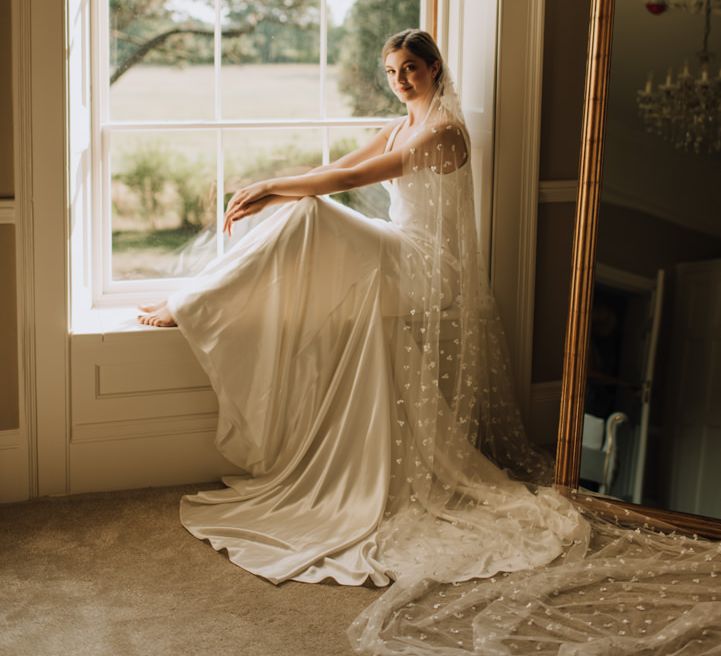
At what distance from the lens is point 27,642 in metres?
2.47

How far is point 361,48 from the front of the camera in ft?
12.7

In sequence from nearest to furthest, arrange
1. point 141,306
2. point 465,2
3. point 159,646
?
point 159,646
point 141,306
point 465,2

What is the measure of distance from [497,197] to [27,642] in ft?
7.09

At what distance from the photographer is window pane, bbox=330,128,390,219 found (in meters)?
3.92

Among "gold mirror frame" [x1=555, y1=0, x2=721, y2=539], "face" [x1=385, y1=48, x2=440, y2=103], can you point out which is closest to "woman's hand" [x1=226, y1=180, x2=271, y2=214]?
"face" [x1=385, y1=48, x2=440, y2=103]

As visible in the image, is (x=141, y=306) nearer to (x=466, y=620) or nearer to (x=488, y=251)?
(x=488, y=251)

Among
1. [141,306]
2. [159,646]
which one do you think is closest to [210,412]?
[141,306]

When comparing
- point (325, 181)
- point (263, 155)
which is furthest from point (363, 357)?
point (263, 155)

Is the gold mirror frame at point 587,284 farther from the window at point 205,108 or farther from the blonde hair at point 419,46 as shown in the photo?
the window at point 205,108

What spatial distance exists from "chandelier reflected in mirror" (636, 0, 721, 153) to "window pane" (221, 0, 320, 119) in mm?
1242

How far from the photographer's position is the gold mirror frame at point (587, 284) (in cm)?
319

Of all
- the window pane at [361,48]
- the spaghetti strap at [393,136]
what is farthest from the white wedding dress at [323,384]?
the window pane at [361,48]

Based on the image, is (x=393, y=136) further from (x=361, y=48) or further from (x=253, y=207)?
(x=253, y=207)

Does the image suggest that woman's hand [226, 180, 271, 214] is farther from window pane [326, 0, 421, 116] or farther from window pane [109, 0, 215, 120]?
window pane [326, 0, 421, 116]
